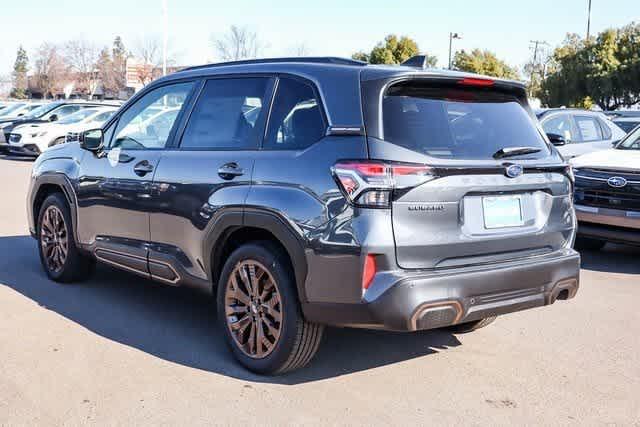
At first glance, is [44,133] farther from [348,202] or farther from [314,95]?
[348,202]

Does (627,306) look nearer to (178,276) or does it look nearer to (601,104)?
(178,276)

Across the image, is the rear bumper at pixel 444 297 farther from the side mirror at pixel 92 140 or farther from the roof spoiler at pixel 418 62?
the side mirror at pixel 92 140

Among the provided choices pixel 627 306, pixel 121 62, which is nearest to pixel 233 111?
pixel 627 306

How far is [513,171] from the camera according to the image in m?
4.17

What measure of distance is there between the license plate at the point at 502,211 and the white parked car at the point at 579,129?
665cm

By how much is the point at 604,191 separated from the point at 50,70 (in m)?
79.7

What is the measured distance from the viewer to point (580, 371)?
461 cm

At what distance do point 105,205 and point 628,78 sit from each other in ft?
154

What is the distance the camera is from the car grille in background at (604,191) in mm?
7609

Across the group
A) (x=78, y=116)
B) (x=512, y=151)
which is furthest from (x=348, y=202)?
(x=78, y=116)

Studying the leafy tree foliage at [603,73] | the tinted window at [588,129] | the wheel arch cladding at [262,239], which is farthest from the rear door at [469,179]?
the leafy tree foliage at [603,73]

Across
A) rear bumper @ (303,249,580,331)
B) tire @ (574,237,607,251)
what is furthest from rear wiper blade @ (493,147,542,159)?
tire @ (574,237,607,251)

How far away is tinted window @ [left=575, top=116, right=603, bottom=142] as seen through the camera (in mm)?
11109

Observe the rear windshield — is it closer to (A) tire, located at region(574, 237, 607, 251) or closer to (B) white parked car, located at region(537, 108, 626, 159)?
(A) tire, located at region(574, 237, 607, 251)
